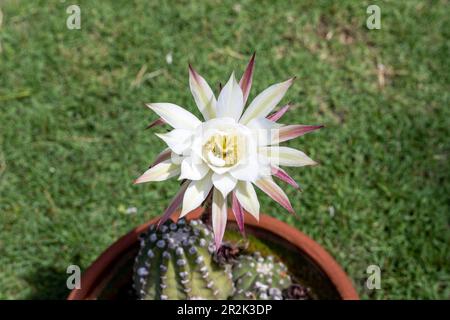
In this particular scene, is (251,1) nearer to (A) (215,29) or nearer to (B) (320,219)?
(A) (215,29)

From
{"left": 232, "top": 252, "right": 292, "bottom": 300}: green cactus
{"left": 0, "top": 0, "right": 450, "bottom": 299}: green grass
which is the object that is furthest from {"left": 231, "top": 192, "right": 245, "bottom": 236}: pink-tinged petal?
{"left": 0, "top": 0, "right": 450, "bottom": 299}: green grass

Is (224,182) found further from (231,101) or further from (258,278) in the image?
(258,278)

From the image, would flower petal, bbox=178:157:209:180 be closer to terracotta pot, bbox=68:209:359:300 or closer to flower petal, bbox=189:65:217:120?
flower petal, bbox=189:65:217:120

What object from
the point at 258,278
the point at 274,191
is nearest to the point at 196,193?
the point at 274,191
